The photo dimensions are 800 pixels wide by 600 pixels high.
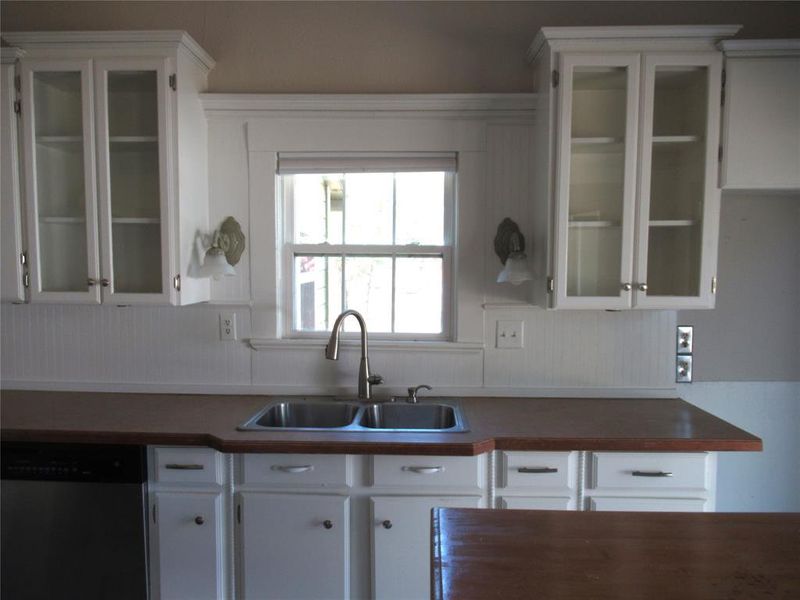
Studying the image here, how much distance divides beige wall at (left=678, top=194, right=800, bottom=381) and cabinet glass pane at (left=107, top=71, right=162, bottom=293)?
2163 millimetres

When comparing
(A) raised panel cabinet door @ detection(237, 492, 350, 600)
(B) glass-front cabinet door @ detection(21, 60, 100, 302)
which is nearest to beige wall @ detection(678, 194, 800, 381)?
(A) raised panel cabinet door @ detection(237, 492, 350, 600)

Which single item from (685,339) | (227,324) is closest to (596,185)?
(685,339)

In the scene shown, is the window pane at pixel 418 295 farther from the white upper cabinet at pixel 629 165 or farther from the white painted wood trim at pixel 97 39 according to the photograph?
the white painted wood trim at pixel 97 39

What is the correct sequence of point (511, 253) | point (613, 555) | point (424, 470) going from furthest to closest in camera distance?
point (511, 253)
point (424, 470)
point (613, 555)

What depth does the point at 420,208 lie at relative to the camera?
226cm

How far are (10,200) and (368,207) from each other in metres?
1.36

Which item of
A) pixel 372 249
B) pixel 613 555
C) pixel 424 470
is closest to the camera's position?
pixel 613 555

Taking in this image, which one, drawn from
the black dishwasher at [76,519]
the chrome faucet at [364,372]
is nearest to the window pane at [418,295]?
the chrome faucet at [364,372]

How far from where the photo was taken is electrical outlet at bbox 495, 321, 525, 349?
2197 millimetres

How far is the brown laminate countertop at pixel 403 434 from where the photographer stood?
1.66 metres

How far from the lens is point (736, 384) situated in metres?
2.22

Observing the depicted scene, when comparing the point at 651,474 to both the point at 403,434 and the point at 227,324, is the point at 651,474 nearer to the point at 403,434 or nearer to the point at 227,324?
the point at 403,434

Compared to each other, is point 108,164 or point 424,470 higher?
point 108,164

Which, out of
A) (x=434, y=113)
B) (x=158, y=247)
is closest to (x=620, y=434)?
(x=434, y=113)
